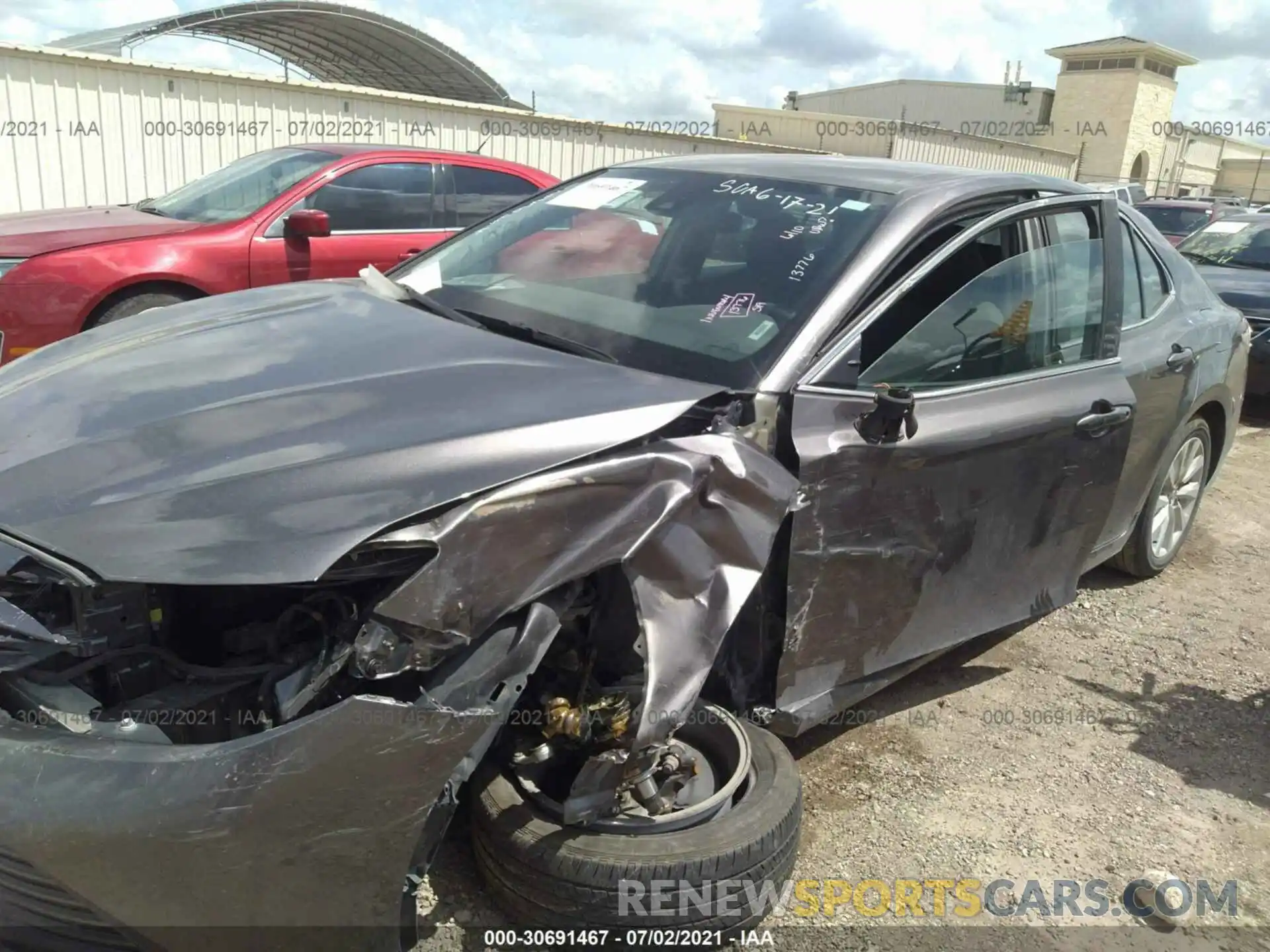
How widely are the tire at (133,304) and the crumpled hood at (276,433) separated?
2998 millimetres

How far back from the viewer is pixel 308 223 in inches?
229

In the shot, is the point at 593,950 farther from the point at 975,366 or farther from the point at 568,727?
the point at 975,366

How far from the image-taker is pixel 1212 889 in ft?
8.39

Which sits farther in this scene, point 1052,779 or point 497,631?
point 1052,779

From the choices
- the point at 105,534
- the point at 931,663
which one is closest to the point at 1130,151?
the point at 931,663

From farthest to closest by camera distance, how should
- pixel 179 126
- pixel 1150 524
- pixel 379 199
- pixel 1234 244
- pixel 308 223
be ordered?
pixel 179 126 → pixel 1234 244 → pixel 379 199 → pixel 308 223 → pixel 1150 524

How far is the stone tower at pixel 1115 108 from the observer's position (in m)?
37.6

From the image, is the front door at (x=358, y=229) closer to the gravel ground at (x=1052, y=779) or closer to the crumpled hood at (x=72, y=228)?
the crumpled hood at (x=72, y=228)

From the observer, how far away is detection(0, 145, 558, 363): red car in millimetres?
5160

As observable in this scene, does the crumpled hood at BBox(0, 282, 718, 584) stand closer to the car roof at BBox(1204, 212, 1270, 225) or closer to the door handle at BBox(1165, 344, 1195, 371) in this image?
the door handle at BBox(1165, 344, 1195, 371)

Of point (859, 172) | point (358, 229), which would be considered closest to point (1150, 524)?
point (859, 172)

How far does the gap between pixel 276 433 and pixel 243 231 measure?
4500 millimetres

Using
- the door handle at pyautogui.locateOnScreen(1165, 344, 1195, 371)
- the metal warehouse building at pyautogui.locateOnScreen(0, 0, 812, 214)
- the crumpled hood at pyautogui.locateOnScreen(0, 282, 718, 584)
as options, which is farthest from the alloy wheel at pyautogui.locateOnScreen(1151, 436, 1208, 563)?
the metal warehouse building at pyautogui.locateOnScreen(0, 0, 812, 214)

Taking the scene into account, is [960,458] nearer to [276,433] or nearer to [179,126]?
[276,433]
